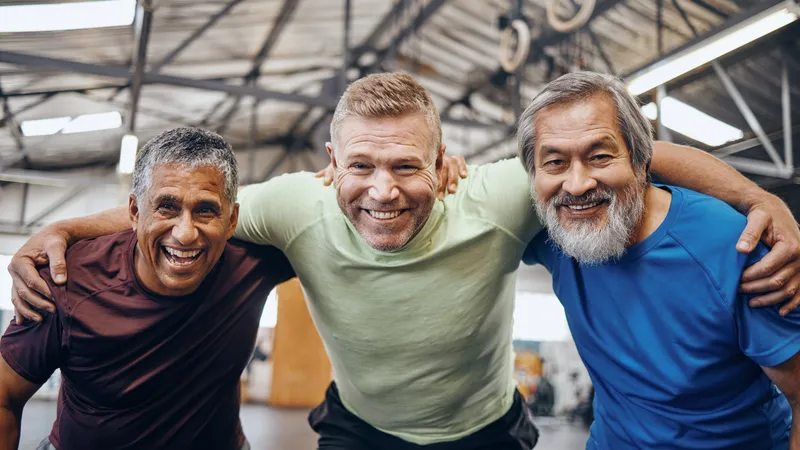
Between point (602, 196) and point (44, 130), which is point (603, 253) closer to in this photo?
point (602, 196)

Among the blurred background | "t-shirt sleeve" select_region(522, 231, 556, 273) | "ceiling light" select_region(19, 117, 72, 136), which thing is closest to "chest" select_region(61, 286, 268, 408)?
"t-shirt sleeve" select_region(522, 231, 556, 273)

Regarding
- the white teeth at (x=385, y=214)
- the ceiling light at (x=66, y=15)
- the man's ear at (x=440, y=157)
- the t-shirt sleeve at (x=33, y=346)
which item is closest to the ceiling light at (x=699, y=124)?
the ceiling light at (x=66, y=15)

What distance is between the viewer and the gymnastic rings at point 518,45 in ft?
17.8

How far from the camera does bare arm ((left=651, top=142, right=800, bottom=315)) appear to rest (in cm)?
131

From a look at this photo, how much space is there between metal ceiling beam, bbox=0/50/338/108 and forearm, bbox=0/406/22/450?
18.1ft

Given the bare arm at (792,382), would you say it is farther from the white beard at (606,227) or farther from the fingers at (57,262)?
the fingers at (57,262)

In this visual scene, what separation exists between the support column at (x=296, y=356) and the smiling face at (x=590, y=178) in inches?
279

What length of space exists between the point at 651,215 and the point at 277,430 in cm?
558

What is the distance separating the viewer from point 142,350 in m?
1.76

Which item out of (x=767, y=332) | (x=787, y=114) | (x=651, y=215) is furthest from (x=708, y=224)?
(x=787, y=114)

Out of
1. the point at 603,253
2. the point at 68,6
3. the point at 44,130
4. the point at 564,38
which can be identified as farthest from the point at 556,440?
the point at 44,130

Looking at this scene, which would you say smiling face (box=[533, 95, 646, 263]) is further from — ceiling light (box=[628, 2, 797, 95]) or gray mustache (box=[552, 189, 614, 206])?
ceiling light (box=[628, 2, 797, 95])

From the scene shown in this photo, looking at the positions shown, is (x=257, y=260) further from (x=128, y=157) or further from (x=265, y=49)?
(x=265, y=49)

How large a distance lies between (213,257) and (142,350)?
1.11ft
